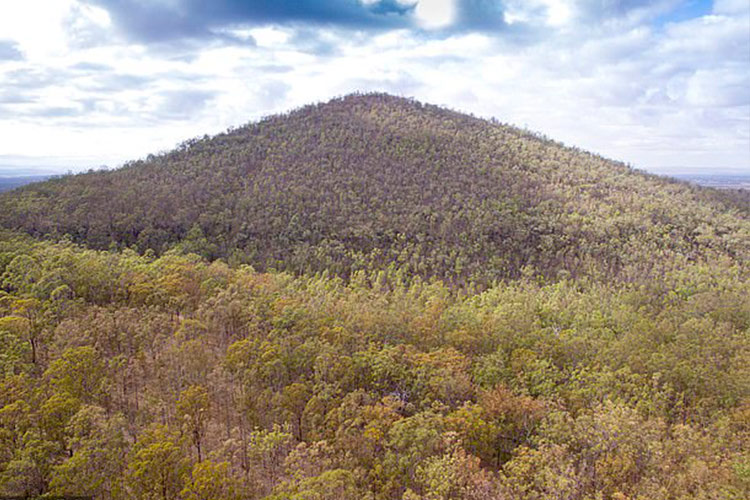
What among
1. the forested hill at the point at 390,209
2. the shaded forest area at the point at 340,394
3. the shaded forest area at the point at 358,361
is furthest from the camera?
the forested hill at the point at 390,209

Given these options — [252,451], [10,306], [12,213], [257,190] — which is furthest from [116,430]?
[257,190]

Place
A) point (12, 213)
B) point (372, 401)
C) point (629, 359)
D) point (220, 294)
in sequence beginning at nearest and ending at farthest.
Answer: point (372, 401), point (629, 359), point (220, 294), point (12, 213)

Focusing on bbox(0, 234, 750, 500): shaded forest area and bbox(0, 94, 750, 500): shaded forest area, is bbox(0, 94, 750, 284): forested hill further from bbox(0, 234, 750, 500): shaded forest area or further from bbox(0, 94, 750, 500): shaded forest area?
bbox(0, 234, 750, 500): shaded forest area

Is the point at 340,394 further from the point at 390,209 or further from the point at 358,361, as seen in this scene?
the point at 390,209

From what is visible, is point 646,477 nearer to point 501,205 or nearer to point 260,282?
point 260,282

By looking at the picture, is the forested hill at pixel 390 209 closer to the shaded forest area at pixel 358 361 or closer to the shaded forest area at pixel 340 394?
the shaded forest area at pixel 358 361

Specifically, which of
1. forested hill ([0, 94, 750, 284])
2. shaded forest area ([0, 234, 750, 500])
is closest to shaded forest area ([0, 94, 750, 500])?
shaded forest area ([0, 234, 750, 500])

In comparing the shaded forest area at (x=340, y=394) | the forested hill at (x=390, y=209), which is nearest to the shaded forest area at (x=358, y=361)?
the shaded forest area at (x=340, y=394)

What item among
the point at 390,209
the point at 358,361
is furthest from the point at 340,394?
the point at 390,209
